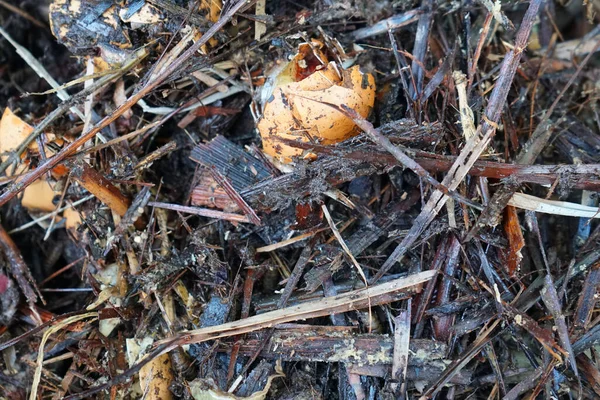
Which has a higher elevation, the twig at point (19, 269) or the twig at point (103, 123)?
the twig at point (103, 123)

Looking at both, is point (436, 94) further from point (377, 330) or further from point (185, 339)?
point (185, 339)

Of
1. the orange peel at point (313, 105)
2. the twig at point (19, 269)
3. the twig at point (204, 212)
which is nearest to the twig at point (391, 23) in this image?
the orange peel at point (313, 105)

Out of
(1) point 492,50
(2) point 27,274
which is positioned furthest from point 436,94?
(2) point 27,274

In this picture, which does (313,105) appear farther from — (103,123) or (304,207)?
(103,123)

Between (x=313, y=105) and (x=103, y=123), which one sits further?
(x=103, y=123)

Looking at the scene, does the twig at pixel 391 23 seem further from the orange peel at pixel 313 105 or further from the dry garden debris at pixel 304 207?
the orange peel at pixel 313 105

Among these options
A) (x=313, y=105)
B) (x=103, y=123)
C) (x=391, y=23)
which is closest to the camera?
(x=313, y=105)

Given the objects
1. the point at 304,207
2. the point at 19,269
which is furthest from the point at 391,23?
the point at 19,269

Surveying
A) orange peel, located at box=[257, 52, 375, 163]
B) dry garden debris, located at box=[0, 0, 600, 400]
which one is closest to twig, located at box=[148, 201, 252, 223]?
dry garden debris, located at box=[0, 0, 600, 400]
